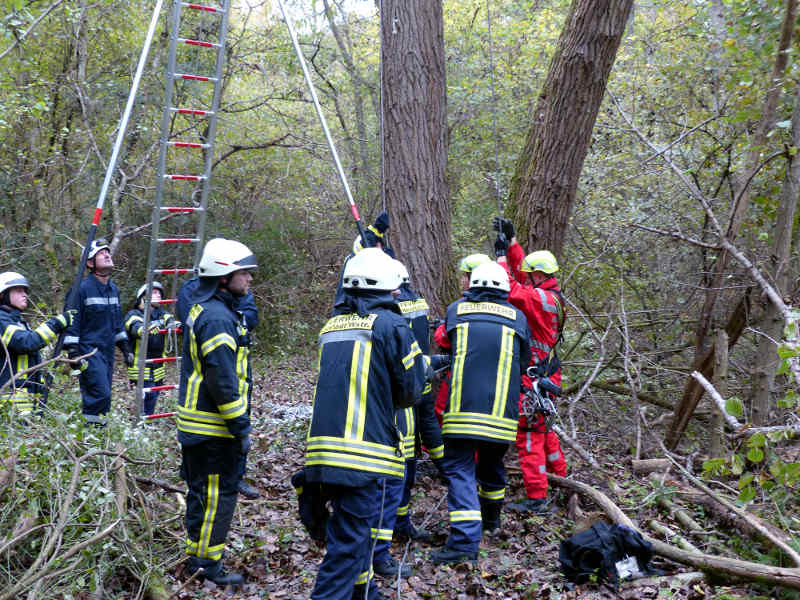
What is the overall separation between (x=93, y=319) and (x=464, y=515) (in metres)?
4.25

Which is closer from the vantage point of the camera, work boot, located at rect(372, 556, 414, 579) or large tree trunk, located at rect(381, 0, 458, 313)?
work boot, located at rect(372, 556, 414, 579)

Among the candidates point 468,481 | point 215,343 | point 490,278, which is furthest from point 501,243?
point 215,343

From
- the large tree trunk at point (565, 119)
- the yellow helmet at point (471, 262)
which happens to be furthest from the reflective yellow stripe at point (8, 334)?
the large tree trunk at point (565, 119)

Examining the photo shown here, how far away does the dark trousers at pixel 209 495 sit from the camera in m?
3.87

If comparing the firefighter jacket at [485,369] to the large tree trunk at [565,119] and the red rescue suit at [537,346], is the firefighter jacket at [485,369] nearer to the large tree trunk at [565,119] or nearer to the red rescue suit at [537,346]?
the red rescue suit at [537,346]

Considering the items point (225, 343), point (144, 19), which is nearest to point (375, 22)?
point (144, 19)

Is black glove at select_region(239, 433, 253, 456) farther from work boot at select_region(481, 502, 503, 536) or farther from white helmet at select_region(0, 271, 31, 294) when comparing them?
white helmet at select_region(0, 271, 31, 294)

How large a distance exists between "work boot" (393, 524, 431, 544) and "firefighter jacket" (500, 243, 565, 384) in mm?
1740

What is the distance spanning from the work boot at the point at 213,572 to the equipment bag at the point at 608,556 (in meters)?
2.01

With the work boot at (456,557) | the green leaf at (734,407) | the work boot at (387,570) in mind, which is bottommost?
the work boot at (387,570)

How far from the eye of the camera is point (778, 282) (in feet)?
17.4

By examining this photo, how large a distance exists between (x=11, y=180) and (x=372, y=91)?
6744 mm

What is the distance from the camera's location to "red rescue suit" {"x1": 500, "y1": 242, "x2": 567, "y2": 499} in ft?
17.0

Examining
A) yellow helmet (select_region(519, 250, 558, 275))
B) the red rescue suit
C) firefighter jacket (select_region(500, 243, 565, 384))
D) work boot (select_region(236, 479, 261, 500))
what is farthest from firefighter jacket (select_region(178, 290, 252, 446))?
yellow helmet (select_region(519, 250, 558, 275))
